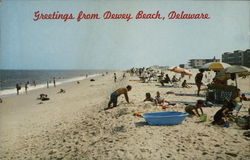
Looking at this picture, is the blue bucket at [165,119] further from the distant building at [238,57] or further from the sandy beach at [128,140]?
the distant building at [238,57]

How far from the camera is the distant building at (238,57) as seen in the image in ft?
198

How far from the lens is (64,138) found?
8.95m

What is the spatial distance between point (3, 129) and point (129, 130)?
26.7ft

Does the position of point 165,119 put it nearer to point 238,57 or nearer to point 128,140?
point 128,140

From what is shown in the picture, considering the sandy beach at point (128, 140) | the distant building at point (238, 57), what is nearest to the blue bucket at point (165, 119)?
the sandy beach at point (128, 140)

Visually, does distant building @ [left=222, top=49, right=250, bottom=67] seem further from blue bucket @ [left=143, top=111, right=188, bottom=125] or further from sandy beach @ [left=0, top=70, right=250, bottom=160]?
blue bucket @ [left=143, top=111, right=188, bottom=125]

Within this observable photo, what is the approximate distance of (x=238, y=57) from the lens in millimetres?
67312

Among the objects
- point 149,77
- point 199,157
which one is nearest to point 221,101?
point 199,157

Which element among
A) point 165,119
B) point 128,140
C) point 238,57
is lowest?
point 128,140

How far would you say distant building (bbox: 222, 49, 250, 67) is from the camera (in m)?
60.2

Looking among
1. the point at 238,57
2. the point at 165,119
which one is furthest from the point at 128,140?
the point at 238,57

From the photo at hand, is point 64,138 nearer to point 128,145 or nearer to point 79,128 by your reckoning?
point 79,128

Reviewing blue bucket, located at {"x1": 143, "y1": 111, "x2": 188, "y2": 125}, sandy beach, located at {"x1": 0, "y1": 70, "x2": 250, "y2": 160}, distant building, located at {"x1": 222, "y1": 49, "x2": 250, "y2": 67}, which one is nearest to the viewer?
sandy beach, located at {"x1": 0, "y1": 70, "x2": 250, "y2": 160}

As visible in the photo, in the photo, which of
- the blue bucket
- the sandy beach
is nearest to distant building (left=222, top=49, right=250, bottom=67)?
the sandy beach
